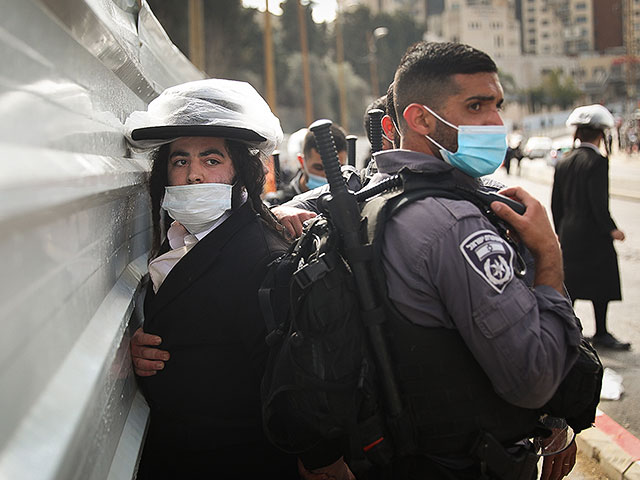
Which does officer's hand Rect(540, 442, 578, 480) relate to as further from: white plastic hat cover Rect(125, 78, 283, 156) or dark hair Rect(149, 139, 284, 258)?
white plastic hat cover Rect(125, 78, 283, 156)

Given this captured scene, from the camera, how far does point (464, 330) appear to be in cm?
161

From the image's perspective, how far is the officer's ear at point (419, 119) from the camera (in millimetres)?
1854

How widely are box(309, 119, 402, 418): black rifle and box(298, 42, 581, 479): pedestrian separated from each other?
0.14 feet

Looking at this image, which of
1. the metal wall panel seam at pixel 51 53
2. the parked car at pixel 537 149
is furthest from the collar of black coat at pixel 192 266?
the parked car at pixel 537 149

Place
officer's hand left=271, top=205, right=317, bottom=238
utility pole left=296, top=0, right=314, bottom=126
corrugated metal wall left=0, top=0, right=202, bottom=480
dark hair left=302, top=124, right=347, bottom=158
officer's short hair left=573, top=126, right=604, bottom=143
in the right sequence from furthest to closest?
utility pole left=296, top=0, right=314, bottom=126 → officer's short hair left=573, top=126, right=604, bottom=143 → dark hair left=302, top=124, right=347, bottom=158 → officer's hand left=271, top=205, right=317, bottom=238 → corrugated metal wall left=0, top=0, right=202, bottom=480

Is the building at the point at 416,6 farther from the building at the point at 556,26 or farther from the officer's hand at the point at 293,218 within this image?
the officer's hand at the point at 293,218

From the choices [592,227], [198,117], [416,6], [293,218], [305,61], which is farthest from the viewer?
[416,6]

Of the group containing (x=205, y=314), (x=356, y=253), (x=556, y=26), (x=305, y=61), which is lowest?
(x=205, y=314)

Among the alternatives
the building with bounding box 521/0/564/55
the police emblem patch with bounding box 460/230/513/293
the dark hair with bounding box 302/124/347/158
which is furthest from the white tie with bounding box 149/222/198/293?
the building with bounding box 521/0/564/55

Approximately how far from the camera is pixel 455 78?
1808 mm

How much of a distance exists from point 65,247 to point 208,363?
0.92 meters

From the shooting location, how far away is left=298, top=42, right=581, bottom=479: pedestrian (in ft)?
5.14

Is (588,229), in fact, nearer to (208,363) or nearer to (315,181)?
(315,181)

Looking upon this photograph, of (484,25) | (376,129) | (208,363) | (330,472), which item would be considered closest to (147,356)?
(208,363)
